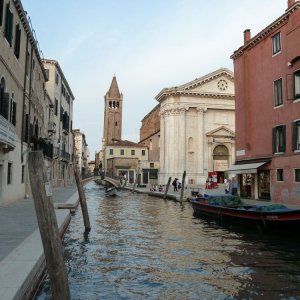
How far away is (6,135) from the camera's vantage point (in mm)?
14078

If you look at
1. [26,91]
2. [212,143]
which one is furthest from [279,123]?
[212,143]

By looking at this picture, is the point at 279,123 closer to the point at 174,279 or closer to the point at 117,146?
the point at 174,279

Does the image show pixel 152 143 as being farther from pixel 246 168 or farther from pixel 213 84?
pixel 246 168

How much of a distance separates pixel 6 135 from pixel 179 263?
27.1ft

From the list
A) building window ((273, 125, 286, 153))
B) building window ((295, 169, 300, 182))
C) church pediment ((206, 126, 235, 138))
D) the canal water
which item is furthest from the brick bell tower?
the canal water

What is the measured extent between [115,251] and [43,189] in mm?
5478

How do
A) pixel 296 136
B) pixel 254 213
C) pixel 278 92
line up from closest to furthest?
pixel 254 213 → pixel 296 136 → pixel 278 92

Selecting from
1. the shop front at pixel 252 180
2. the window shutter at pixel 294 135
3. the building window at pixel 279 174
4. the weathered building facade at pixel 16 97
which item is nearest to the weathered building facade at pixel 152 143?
the shop front at pixel 252 180

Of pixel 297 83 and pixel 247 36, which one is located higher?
pixel 247 36

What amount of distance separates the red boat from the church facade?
31978 mm

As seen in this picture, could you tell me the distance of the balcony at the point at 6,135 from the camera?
13.4 metres

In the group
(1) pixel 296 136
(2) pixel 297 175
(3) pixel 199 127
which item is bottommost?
(2) pixel 297 175

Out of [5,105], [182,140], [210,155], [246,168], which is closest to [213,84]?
[182,140]

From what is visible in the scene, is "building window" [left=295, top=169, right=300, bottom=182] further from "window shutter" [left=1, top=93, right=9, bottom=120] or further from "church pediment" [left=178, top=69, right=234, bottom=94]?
"church pediment" [left=178, top=69, right=234, bottom=94]
